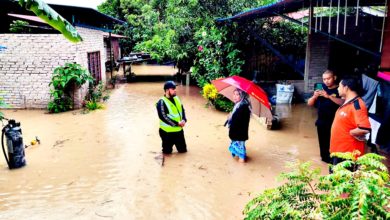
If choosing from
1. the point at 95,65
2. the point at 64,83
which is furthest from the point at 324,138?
the point at 95,65

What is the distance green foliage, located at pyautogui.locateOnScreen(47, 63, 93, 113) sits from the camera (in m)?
9.89

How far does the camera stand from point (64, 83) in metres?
9.68

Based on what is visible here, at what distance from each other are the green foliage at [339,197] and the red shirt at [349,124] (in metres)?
2.09

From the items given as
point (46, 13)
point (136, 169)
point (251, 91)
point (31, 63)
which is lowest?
point (136, 169)

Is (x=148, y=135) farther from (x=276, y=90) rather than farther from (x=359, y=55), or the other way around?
(x=359, y=55)

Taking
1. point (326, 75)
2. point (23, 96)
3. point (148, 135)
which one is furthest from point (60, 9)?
point (326, 75)

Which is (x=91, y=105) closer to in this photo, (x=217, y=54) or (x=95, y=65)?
(x=95, y=65)

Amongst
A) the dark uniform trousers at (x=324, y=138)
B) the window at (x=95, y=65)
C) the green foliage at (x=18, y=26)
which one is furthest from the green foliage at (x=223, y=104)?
the green foliage at (x=18, y=26)

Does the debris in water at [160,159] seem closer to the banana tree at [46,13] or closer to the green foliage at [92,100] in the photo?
the banana tree at [46,13]

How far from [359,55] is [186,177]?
8441 mm

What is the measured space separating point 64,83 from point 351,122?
8124 millimetres

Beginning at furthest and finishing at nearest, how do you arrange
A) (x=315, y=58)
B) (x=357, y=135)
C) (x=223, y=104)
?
(x=315, y=58)
(x=223, y=104)
(x=357, y=135)

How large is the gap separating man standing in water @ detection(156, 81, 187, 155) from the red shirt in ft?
9.34

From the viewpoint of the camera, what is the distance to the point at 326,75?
5191mm
